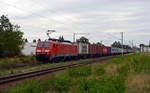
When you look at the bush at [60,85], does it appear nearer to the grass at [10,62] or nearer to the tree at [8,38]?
the grass at [10,62]

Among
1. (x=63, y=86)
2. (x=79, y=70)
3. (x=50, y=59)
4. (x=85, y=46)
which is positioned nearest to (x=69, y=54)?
(x=50, y=59)

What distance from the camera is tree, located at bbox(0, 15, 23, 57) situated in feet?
133

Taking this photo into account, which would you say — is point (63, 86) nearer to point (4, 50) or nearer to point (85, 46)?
point (4, 50)

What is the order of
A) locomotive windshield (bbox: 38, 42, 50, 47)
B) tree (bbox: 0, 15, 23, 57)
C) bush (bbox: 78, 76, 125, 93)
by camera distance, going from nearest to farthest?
bush (bbox: 78, 76, 125, 93) → locomotive windshield (bbox: 38, 42, 50, 47) → tree (bbox: 0, 15, 23, 57)

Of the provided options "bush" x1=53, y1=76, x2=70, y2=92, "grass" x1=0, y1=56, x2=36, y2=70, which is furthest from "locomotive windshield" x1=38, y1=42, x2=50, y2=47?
"bush" x1=53, y1=76, x2=70, y2=92

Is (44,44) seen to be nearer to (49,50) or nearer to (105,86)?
(49,50)

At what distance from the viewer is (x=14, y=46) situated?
4188cm

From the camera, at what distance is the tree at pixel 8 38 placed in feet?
133

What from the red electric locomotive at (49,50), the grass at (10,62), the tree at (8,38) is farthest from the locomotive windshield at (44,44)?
the tree at (8,38)

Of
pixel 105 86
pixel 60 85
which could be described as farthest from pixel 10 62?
pixel 105 86

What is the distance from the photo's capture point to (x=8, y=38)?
41156mm

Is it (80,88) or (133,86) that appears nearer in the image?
(80,88)

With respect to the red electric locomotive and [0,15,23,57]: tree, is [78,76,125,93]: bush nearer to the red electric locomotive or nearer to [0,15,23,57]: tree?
the red electric locomotive

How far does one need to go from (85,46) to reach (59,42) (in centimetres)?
1554
